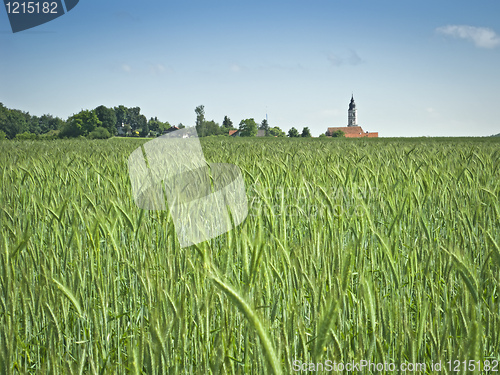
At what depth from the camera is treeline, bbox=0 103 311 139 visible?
6300cm

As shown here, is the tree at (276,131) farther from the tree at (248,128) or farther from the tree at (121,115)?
the tree at (121,115)

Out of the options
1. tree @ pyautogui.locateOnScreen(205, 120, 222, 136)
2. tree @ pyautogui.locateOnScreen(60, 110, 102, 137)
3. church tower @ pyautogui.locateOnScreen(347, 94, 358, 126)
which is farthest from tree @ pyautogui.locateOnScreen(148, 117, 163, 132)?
church tower @ pyautogui.locateOnScreen(347, 94, 358, 126)

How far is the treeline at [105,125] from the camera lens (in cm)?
6300

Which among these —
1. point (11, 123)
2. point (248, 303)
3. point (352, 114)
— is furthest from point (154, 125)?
point (248, 303)

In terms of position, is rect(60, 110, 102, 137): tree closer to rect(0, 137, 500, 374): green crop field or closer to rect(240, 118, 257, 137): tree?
rect(240, 118, 257, 137): tree

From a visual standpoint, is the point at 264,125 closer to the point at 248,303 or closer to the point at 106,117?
the point at 106,117

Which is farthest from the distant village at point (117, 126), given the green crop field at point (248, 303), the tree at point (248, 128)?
the green crop field at point (248, 303)

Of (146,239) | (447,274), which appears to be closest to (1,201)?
(146,239)

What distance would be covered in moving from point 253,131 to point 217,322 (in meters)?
86.2

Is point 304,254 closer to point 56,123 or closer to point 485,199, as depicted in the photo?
point 485,199

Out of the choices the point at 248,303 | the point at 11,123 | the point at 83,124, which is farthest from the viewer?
the point at 11,123

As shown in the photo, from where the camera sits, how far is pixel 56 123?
10106cm

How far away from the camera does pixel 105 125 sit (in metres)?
67.6

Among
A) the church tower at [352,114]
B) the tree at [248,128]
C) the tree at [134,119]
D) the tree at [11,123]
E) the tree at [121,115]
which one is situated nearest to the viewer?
the tree at [11,123]
